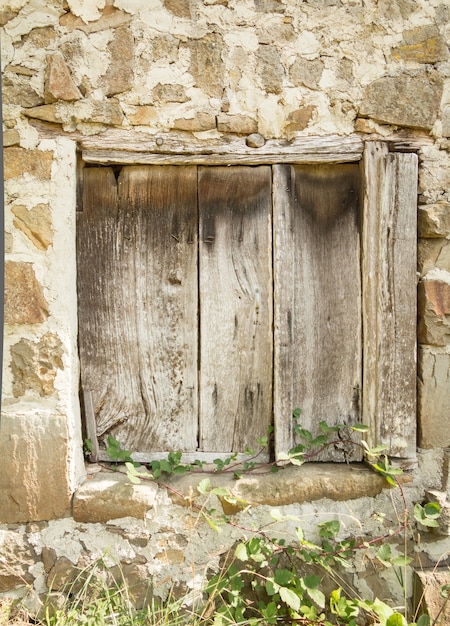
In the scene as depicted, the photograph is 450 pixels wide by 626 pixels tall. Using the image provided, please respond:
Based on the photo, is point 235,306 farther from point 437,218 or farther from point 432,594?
point 432,594

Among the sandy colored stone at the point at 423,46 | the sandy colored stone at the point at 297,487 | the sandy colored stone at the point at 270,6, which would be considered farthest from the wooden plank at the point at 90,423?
the sandy colored stone at the point at 423,46

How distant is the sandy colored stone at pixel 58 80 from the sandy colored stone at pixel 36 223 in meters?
0.41

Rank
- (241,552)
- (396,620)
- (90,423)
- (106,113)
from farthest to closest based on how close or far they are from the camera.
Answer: (90,423), (106,113), (241,552), (396,620)

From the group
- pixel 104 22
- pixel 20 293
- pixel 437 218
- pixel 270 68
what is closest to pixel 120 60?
pixel 104 22

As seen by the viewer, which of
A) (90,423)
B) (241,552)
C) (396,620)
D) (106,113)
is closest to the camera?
(396,620)

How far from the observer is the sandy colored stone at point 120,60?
1.94 m

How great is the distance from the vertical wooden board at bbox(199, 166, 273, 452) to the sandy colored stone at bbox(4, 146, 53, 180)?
595mm

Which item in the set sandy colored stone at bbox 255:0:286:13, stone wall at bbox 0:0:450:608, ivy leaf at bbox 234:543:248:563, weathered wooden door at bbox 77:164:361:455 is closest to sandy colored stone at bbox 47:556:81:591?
stone wall at bbox 0:0:450:608

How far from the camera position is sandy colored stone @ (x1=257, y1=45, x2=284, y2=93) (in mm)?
1963

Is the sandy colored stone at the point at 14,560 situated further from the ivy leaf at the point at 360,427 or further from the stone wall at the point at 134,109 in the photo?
the ivy leaf at the point at 360,427

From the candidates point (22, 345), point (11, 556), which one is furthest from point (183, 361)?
point (11, 556)

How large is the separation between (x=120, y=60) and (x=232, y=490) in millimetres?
1669

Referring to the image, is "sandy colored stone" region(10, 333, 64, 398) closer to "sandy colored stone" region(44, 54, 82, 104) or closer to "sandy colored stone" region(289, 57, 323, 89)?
"sandy colored stone" region(44, 54, 82, 104)

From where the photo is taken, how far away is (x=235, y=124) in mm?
1981
